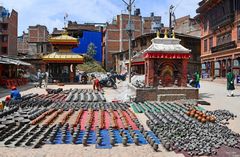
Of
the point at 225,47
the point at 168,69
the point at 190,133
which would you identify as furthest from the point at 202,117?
the point at 225,47

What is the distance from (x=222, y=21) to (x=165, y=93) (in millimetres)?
22280

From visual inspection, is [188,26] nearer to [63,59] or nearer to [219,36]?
[219,36]

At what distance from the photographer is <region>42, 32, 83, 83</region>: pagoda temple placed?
3988 centimetres

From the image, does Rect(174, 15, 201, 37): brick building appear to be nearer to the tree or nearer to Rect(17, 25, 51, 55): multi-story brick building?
the tree

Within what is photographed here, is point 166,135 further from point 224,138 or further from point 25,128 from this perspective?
point 25,128

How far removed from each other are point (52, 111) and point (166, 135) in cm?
665

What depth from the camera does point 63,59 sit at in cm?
3981

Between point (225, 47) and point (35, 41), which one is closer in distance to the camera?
point (225, 47)

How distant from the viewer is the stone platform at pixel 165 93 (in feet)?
60.6

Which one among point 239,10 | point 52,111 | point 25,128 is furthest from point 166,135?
point 239,10

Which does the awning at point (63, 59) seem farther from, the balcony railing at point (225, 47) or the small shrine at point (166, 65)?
the small shrine at point (166, 65)

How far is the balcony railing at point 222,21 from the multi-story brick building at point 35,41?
136ft

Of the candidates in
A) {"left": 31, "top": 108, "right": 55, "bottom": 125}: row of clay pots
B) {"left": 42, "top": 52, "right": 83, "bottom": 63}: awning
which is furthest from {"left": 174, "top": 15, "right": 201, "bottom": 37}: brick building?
{"left": 31, "top": 108, "right": 55, "bottom": 125}: row of clay pots

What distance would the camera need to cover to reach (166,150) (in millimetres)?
8688
